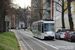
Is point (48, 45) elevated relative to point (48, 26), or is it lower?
lower

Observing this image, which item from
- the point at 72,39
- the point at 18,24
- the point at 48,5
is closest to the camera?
the point at 72,39

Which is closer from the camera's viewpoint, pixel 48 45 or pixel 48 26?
pixel 48 45

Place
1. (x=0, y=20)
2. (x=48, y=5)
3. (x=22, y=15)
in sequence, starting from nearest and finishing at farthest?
(x=0, y=20), (x=48, y=5), (x=22, y=15)

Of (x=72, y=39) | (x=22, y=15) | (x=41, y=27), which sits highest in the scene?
(x=22, y=15)

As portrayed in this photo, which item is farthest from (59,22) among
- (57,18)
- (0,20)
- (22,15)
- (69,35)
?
(22,15)

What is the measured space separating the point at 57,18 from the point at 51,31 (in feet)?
89.7

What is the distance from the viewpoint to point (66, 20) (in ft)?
147

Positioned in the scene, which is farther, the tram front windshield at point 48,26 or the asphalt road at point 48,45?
the tram front windshield at point 48,26

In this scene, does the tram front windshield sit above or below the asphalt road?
above

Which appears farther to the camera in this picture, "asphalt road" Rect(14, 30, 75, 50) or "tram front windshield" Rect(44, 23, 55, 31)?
"tram front windshield" Rect(44, 23, 55, 31)

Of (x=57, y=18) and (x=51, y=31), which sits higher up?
(x=57, y=18)

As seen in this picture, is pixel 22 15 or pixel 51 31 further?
pixel 22 15

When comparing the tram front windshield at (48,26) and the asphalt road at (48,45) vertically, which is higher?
the tram front windshield at (48,26)

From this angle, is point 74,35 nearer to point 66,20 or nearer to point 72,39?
point 72,39
